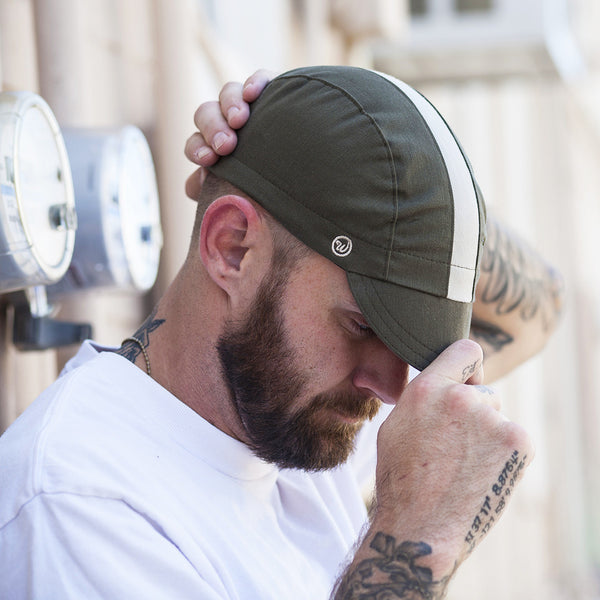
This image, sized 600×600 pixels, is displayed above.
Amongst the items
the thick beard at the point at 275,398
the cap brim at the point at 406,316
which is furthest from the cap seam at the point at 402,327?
the thick beard at the point at 275,398

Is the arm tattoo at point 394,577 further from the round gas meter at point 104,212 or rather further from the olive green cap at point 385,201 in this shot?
the round gas meter at point 104,212

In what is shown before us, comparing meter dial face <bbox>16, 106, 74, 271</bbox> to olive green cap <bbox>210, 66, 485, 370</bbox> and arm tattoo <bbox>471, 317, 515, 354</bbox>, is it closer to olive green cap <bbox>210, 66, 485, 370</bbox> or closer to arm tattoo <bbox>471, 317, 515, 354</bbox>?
olive green cap <bbox>210, 66, 485, 370</bbox>

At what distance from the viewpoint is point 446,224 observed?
5.24 feet

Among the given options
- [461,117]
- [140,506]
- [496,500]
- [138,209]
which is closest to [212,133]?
[138,209]

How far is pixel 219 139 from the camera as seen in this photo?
1.75m

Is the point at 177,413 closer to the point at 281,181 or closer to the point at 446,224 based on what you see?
the point at 281,181

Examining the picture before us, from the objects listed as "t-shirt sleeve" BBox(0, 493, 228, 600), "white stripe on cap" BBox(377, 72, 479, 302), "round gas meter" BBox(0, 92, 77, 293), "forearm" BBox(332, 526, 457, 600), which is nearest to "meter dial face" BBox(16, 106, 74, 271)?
"round gas meter" BBox(0, 92, 77, 293)

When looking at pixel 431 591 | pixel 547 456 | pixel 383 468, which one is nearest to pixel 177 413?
pixel 383 468

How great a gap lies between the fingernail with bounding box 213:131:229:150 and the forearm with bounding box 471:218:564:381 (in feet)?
2.97

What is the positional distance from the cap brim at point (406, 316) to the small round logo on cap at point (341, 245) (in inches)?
1.5

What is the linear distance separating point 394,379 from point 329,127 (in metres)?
0.46

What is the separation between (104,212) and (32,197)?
362mm

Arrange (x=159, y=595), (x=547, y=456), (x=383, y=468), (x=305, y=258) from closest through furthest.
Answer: (x=159, y=595)
(x=383, y=468)
(x=305, y=258)
(x=547, y=456)

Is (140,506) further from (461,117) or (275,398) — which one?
(461,117)
